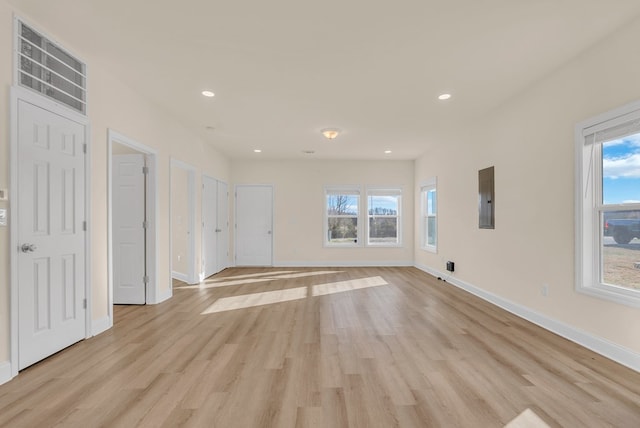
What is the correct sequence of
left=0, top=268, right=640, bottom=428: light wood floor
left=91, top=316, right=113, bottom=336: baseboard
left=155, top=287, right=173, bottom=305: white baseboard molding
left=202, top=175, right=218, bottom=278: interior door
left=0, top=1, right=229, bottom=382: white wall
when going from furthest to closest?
left=202, top=175, right=218, bottom=278: interior door, left=155, top=287, right=173, bottom=305: white baseboard molding, left=91, top=316, right=113, bottom=336: baseboard, left=0, top=1, right=229, bottom=382: white wall, left=0, top=268, right=640, bottom=428: light wood floor

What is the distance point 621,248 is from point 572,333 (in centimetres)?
94

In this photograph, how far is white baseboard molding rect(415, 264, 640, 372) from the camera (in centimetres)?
248

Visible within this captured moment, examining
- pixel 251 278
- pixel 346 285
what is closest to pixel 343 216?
pixel 346 285

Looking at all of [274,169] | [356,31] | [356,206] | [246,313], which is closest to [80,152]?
[246,313]

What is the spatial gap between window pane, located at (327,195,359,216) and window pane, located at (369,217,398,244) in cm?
54

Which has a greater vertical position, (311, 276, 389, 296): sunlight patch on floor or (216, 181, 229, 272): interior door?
(216, 181, 229, 272): interior door

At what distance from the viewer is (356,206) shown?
7.89 meters

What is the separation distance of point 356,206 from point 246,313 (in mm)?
4624

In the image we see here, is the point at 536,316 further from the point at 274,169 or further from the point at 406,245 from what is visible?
the point at 274,169

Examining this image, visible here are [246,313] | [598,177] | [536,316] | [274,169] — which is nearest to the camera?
[598,177]

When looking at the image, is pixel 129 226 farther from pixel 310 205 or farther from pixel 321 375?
pixel 310 205

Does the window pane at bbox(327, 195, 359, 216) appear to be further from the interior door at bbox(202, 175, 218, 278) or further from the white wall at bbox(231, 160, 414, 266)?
the interior door at bbox(202, 175, 218, 278)

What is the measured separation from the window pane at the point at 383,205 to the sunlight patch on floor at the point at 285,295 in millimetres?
2274

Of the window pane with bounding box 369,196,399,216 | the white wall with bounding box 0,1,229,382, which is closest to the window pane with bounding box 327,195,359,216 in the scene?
the window pane with bounding box 369,196,399,216
